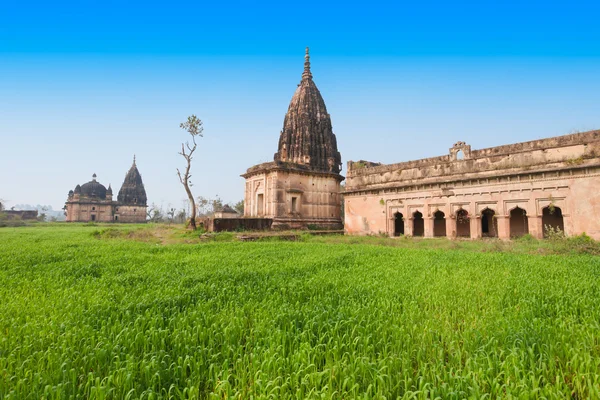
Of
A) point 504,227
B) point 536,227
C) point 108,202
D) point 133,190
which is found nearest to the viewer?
point 536,227

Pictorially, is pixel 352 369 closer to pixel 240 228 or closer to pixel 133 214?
pixel 240 228

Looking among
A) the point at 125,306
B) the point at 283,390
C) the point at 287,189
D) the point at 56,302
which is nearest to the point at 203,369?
the point at 283,390

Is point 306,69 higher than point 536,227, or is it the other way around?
point 306,69

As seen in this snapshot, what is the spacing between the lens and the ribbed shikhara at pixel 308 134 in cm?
2670

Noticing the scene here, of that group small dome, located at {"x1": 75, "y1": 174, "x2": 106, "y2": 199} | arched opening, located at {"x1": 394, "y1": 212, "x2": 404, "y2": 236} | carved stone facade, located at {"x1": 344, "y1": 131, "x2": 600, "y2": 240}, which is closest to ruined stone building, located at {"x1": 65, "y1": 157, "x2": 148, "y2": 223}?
small dome, located at {"x1": 75, "y1": 174, "x2": 106, "y2": 199}

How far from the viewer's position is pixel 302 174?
79.7 ft

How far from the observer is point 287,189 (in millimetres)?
23219

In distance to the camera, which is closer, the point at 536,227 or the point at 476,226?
the point at 536,227

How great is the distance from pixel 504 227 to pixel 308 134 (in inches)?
650

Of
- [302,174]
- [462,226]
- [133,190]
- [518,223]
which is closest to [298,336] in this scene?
[462,226]

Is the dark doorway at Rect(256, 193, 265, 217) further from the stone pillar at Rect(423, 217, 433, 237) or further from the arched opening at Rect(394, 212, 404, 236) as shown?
the stone pillar at Rect(423, 217, 433, 237)

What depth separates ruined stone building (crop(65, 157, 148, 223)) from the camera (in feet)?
186

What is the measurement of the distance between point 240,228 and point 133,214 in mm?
47515

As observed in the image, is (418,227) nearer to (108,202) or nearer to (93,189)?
(108,202)
